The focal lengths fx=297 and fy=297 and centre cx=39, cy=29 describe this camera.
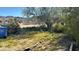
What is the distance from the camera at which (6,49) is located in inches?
101

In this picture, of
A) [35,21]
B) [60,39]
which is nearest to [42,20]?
[35,21]

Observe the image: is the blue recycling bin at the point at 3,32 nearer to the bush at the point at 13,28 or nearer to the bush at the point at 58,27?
the bush at the point at 13,28

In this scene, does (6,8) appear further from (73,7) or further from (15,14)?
(73,7)

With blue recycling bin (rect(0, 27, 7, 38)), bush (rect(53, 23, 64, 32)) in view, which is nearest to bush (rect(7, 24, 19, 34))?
blue recycling bin (rect(0, 27, 7, 38))

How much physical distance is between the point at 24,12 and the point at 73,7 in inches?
16.8

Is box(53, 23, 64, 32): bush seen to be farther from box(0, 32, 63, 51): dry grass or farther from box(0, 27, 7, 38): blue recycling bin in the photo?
box(0, 27, 7, 38): blue recycling bin

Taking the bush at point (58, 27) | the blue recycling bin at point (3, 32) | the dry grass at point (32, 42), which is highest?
the bush at point (58, 27)

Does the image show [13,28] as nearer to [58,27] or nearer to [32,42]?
[32,42]

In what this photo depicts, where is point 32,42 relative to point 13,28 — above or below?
below

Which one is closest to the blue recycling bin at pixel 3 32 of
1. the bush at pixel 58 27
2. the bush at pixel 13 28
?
the bush at pixel 13 28

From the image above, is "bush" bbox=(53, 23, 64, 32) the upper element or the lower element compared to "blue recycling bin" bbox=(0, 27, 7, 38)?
upper

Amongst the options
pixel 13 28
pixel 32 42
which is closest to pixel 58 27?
pixel 32 42
